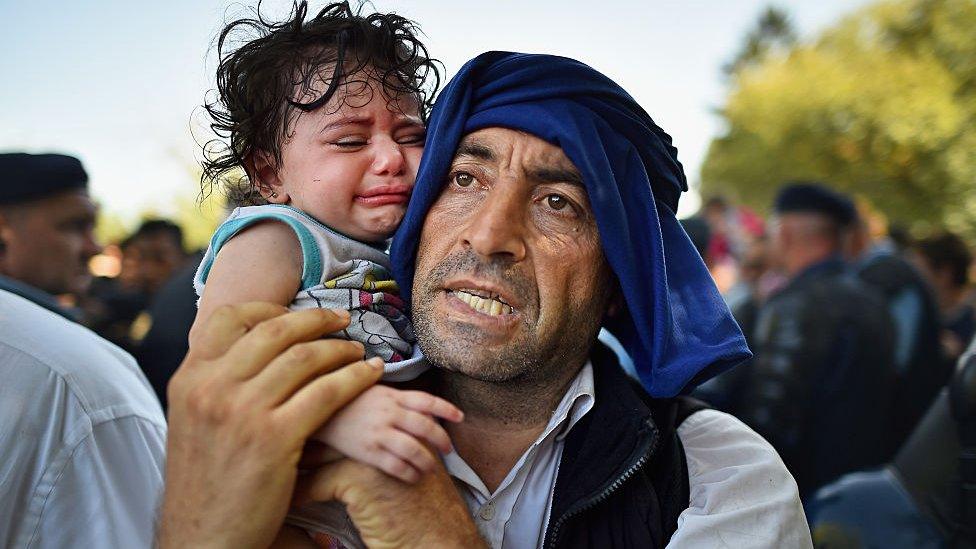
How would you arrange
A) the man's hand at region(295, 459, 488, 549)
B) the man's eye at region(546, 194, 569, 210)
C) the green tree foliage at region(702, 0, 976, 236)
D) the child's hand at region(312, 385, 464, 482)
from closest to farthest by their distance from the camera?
the child's hand at region(312, 385, 464, 482), the man's hand at region(295, 459, 488, 549), the man's eye at region(546, 194, 569, 210), the green tree foliage at region(702, 0, 976, 236)

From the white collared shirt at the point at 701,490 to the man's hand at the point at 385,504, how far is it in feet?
0.85

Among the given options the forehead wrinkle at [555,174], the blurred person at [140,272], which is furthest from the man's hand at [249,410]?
the blurred person at [140,272]

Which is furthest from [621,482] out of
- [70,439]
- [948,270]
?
[948,270]

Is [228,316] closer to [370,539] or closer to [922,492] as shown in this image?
[370,539]

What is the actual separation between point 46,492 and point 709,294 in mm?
1715

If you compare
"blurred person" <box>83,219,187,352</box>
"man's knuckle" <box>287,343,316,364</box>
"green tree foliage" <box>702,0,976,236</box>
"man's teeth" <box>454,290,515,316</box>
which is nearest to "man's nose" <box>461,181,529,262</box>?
"man's teeth" <box>454,290,515,316</box>

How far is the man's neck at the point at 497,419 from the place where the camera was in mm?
2150

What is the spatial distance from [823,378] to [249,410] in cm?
411

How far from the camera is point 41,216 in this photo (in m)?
4.59

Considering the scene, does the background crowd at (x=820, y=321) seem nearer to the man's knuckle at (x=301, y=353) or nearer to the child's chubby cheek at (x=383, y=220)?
the child's chubby cheek at (x=383, y=220)

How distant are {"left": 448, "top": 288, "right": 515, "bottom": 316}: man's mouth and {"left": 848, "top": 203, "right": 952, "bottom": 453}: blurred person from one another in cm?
392

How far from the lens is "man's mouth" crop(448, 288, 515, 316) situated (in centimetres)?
195

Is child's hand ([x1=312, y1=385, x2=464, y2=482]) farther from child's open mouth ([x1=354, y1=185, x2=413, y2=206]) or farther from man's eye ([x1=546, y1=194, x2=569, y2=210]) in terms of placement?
man's eye ([x1=546, y1=194, x2=569, y2=210])

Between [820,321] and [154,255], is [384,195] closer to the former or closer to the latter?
[820,321]
